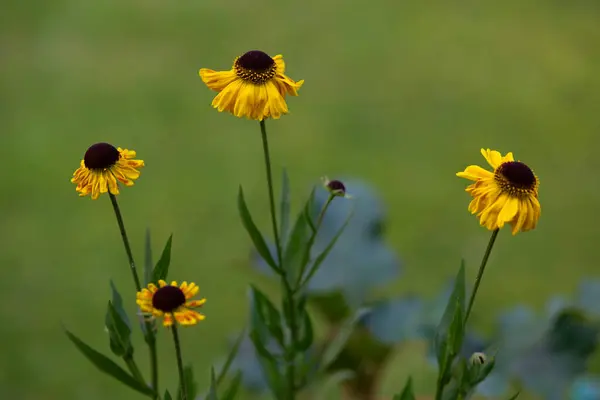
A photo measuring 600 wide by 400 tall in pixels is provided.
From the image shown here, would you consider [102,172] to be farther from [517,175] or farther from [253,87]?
[517,175]

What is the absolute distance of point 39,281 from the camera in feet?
3.91

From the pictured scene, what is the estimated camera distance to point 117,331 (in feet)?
1.36

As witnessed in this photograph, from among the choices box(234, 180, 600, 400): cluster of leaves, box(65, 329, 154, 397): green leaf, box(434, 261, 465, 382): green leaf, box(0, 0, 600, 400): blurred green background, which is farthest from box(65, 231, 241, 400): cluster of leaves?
box(0, 0, 600, 400): blurred green background

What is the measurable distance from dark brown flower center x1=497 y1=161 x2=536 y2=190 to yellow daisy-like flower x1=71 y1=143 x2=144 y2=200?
7.3 inches

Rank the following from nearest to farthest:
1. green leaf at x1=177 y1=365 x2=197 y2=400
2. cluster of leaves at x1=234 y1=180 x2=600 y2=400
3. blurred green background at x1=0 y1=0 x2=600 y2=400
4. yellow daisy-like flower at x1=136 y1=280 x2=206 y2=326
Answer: yellow daisy-like flower at x1=136 y1=280 x2=206 y2=326
green leaf at x1=177 y1=365 x2=197 y2=400
cluster of leaves at x1=234 y1=180 x2=600 y2=400
blurred green background at x1=0 y1=0 x2=600 y2=400

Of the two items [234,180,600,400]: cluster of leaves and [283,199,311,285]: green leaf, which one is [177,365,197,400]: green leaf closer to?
[283,199,311,285]: green leaf

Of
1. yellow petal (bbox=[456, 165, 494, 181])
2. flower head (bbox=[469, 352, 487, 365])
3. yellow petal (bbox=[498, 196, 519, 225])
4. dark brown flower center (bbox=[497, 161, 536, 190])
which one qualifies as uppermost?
dark brown flower center (bbox=[497, 161, 536, 190])

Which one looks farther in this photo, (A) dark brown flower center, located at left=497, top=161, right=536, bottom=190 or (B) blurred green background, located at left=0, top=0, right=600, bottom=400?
(B) blurred green background, located at left=0, top=0, right=600, bottom=400

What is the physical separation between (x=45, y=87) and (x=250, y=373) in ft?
3.35

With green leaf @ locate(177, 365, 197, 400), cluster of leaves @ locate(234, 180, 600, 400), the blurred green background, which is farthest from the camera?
the blurred green background

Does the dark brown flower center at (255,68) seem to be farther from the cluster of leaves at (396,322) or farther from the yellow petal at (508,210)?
the cluster of leaves at (396,322)

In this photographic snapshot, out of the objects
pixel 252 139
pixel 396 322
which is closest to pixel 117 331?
pixel 396 322

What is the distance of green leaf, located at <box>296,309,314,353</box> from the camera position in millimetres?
500

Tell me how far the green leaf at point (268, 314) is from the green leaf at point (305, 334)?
1 centimetres
